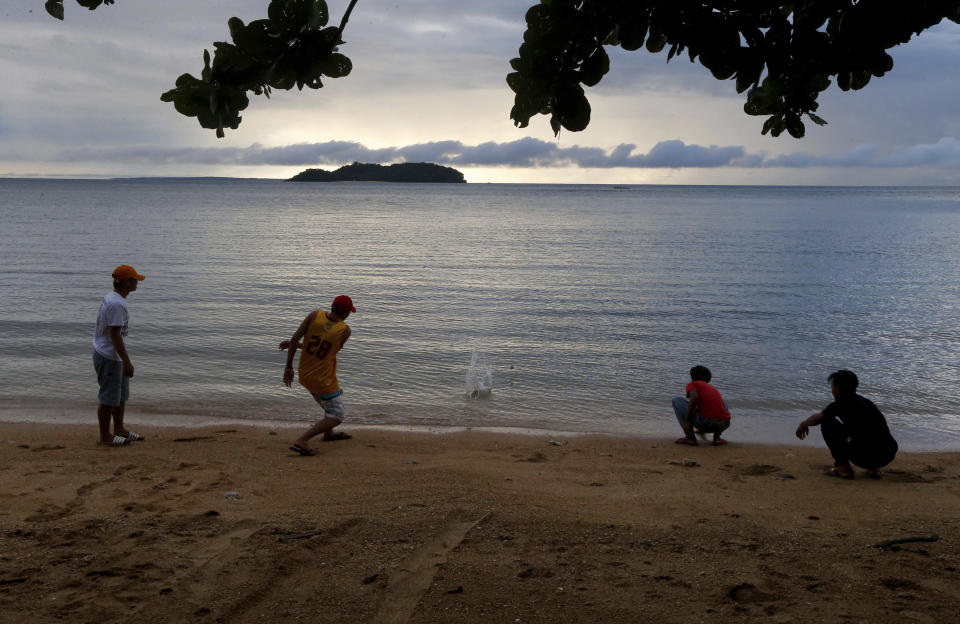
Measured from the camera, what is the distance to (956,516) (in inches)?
248

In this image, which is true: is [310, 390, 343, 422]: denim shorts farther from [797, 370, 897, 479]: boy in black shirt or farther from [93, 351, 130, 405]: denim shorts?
[797, 370, 897, 479]: boy in black shirt

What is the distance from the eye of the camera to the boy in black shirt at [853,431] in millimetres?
7504

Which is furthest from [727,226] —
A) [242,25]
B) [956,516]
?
[242,25]

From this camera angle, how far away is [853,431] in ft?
24.9

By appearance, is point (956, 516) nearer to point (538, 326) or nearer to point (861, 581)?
point (861, 581)

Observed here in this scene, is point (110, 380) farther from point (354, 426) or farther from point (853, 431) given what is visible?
point (853, 431)

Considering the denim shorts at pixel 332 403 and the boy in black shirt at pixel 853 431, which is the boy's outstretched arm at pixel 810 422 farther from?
the denim shorts at pixel 332 403

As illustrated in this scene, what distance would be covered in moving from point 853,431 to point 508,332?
9.55m

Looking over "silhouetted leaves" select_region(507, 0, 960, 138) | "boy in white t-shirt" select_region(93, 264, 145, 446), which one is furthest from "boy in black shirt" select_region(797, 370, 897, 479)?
"boy in white t-shirt" select_region(93, 264, 145, 446)

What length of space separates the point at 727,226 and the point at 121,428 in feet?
180

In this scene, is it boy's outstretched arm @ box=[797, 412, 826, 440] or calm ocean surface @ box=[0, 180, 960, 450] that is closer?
boy's outstretched arm @ box=[797, 412, 826, 440]

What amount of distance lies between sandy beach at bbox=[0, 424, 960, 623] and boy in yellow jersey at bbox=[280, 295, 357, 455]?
356 millimetres

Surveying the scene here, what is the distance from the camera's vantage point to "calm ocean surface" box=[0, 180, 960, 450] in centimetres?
1128

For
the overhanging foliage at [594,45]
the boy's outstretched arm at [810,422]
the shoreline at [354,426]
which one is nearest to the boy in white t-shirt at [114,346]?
the shoreline at [354,426]
